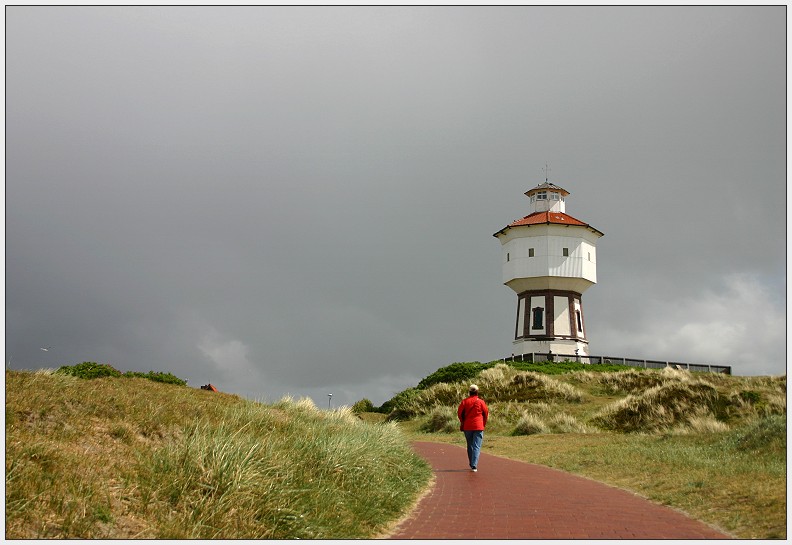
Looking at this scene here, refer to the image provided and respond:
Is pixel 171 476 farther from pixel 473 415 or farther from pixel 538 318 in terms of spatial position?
pixel 538 318

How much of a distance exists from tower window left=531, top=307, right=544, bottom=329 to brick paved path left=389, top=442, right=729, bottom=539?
Answer: 40208 mm

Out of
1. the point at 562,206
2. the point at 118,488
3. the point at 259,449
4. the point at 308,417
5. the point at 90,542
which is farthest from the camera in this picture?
the point at 562,206

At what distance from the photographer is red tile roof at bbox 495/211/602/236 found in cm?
5519

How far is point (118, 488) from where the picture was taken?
24.7ft

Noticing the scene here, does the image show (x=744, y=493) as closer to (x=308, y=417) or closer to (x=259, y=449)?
(x=259, y=449)

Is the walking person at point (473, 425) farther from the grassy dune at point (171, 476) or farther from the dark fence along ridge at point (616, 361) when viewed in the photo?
the dark fence along ridge at point (616, 361)

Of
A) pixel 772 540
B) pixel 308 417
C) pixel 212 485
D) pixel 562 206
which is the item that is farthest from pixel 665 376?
pixel 212 485

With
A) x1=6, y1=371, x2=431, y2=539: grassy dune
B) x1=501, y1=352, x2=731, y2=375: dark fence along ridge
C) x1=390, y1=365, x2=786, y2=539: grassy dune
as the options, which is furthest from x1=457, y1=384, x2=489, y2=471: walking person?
x1=501, y1=352, x2=731, y2=375: dark fence along ridge

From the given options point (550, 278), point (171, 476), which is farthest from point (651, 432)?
point (550, 278)

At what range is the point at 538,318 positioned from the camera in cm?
5475

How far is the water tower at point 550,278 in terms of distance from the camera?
5400 centimetres

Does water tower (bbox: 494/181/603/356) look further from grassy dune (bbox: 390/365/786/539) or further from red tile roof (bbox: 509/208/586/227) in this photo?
grassy dune (bbox: 390/365/786/539)

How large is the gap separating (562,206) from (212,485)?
54489 mm

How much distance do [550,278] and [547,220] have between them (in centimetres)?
470
